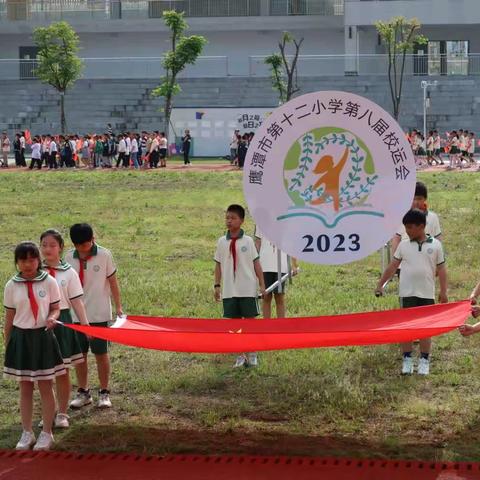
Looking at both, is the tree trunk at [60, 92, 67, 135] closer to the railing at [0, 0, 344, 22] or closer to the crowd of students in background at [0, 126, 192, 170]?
the crowd of students in background at [0, 126, 192, 170]

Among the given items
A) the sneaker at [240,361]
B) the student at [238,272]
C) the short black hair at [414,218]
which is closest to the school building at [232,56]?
the sneaker at [240,361]

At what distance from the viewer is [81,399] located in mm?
8602

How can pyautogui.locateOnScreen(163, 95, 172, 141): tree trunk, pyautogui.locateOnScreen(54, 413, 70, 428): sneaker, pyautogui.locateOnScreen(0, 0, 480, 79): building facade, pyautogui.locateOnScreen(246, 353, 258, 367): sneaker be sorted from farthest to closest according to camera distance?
pyautogui.locateOnScreen(0, 0, 480, 79): building facade → pyautogui.locateOnScreen(163, 95, 172, 141): tree trunk → pyautogui.locateOnScreen(246, 353, 258, 367): sneaker → pyautogui.locateOnScreen(54, 413, 70, 428): sneaker

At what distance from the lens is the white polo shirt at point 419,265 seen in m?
9.20

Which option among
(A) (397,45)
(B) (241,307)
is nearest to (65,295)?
(B) (241,307)

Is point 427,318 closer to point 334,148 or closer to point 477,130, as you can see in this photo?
point 334,148

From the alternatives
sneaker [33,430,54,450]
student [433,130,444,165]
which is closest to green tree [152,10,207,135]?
student [433,130,444,165]

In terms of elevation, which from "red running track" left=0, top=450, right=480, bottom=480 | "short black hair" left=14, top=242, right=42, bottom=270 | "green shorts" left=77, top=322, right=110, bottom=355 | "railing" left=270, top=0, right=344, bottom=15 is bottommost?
"red running track" left=0, top=450, right=480, bottom=480

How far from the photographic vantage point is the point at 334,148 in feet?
29.9

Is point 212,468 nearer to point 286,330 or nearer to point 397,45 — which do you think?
point 286,330

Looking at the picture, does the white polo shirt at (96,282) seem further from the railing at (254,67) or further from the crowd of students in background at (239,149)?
the railing at (254,67)

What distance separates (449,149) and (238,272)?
98.0ft

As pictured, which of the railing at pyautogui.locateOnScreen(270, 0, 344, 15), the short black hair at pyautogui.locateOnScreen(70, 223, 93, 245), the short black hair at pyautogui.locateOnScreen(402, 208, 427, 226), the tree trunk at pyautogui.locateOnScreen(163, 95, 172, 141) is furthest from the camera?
the railing at pyautogui.locateOnScreen(270, 0, 344, 15)

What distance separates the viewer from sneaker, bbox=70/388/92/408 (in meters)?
8.55
